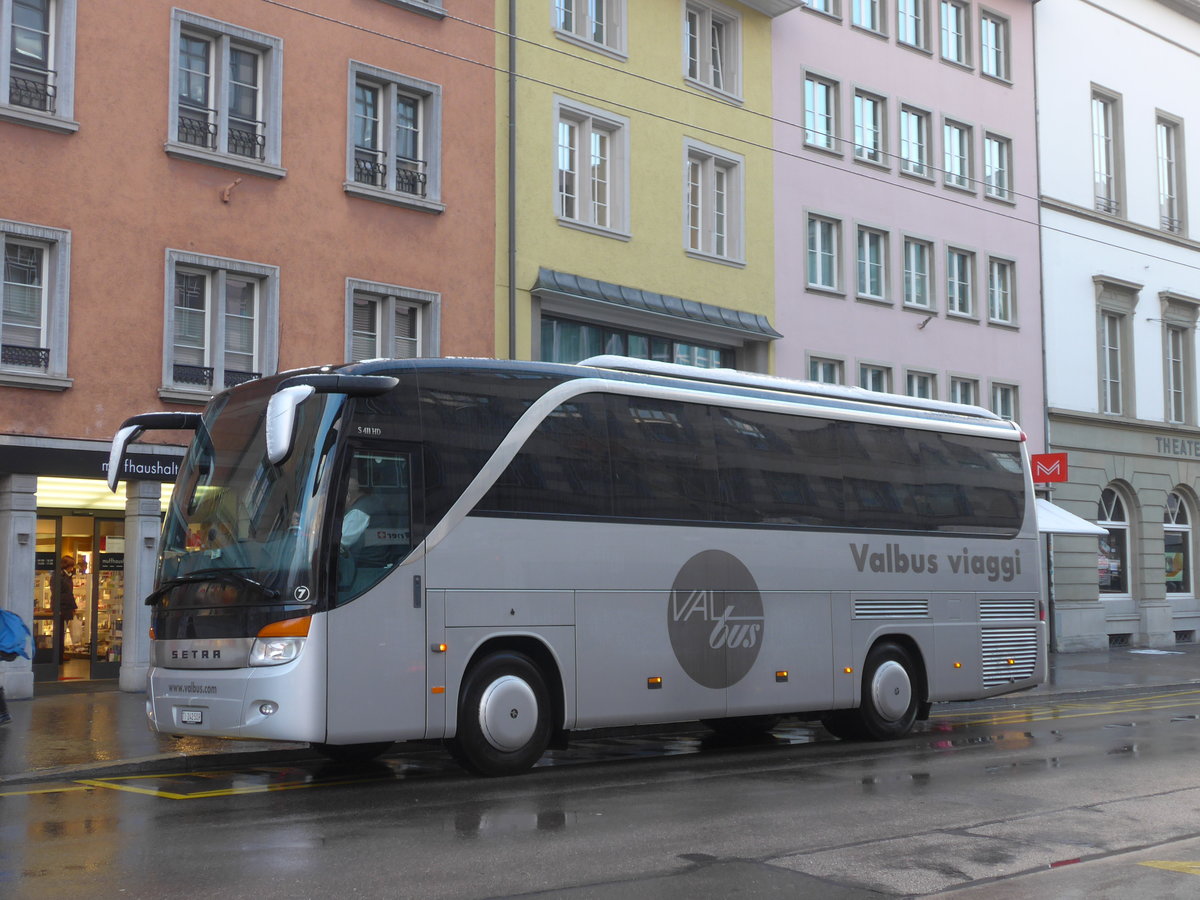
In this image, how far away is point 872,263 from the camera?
3288 centimetres

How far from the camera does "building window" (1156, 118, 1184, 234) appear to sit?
41375 millimetres

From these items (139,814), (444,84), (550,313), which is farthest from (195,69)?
(139,814)

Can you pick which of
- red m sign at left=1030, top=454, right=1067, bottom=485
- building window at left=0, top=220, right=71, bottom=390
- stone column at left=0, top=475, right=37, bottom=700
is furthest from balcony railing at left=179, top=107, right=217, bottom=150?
red m sign at left=1030, top=454, right=1067, bottom=485

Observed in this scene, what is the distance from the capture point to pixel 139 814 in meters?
10.1

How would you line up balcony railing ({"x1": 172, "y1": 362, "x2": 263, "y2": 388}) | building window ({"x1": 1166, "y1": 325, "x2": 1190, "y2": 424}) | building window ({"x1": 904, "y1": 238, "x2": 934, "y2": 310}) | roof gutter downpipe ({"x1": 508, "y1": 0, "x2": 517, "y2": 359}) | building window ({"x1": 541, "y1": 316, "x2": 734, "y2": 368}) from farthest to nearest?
building window ({"x1": 1166, "y1": 325, "x2": 1190, "y2": 424}) → building window ({"x1": 904, "y1": 238, "x2": 934, "y2": 310}) → building window ({"x1": 541, "y1": 316, "x2": 734, "y2": 368}) → roof gutter downpipe ({"x1": 508, "y1": 0, "x2": 517, "y2": 359}) → balcony railing ({"x1": 172, "y1": 362, "x2": 263, "y2": 388})

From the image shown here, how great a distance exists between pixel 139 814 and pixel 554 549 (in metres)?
4.20

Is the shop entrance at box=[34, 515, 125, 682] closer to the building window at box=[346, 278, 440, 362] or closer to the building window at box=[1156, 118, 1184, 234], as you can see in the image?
the building window at box=[346, 278, 440, 362]

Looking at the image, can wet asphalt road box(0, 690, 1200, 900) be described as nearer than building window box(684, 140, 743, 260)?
Yes

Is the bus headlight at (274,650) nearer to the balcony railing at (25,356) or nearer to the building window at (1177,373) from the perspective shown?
the balcony railing at (25,356)

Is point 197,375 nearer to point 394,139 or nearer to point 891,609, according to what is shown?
point 394,139

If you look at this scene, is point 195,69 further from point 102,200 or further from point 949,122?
point 949,122

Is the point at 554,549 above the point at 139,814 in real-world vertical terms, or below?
above

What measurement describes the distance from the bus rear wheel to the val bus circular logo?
202 cm

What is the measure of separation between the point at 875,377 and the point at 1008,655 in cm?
1536
